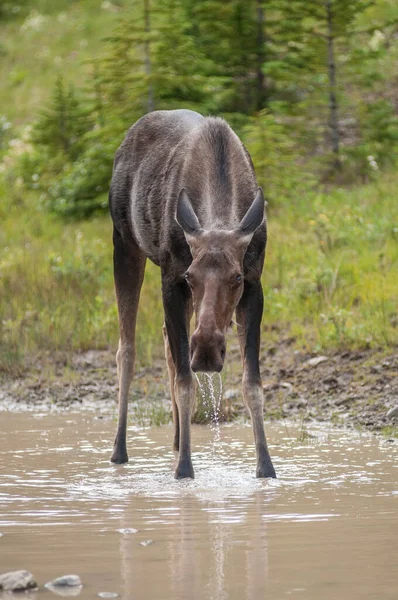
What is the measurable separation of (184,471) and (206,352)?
1.22 metres

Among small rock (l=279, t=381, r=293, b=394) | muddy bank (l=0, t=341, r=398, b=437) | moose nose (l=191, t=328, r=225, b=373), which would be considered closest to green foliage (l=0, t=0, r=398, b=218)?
muddy bank (l=0, t=341, r=398, b=437)

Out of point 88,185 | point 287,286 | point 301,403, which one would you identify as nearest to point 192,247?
point 301,403

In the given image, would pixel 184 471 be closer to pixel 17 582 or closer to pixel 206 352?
pixel 206 352

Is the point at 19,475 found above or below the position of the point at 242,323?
below

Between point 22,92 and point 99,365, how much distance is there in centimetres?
2027

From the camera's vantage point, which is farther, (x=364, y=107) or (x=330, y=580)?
(x=364, y=107)

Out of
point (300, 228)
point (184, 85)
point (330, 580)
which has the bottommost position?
point (300, 228)

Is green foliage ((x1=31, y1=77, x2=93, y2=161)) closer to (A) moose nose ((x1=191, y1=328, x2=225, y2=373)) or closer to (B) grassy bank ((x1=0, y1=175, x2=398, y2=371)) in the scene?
(B) grassy bank ((x1=0, y1=175, x2=398, y2=371))

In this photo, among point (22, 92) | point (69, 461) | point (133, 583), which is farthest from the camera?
point (22, 92)

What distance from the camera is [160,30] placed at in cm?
1841

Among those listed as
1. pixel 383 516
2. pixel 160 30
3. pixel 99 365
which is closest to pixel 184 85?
pixel 160 30

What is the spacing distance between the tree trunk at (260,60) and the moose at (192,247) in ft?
34.1

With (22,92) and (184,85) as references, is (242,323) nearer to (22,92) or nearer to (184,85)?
(184,85)

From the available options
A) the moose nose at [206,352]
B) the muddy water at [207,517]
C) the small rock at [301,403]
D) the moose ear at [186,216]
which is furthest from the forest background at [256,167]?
the moose nose at [206,352]
